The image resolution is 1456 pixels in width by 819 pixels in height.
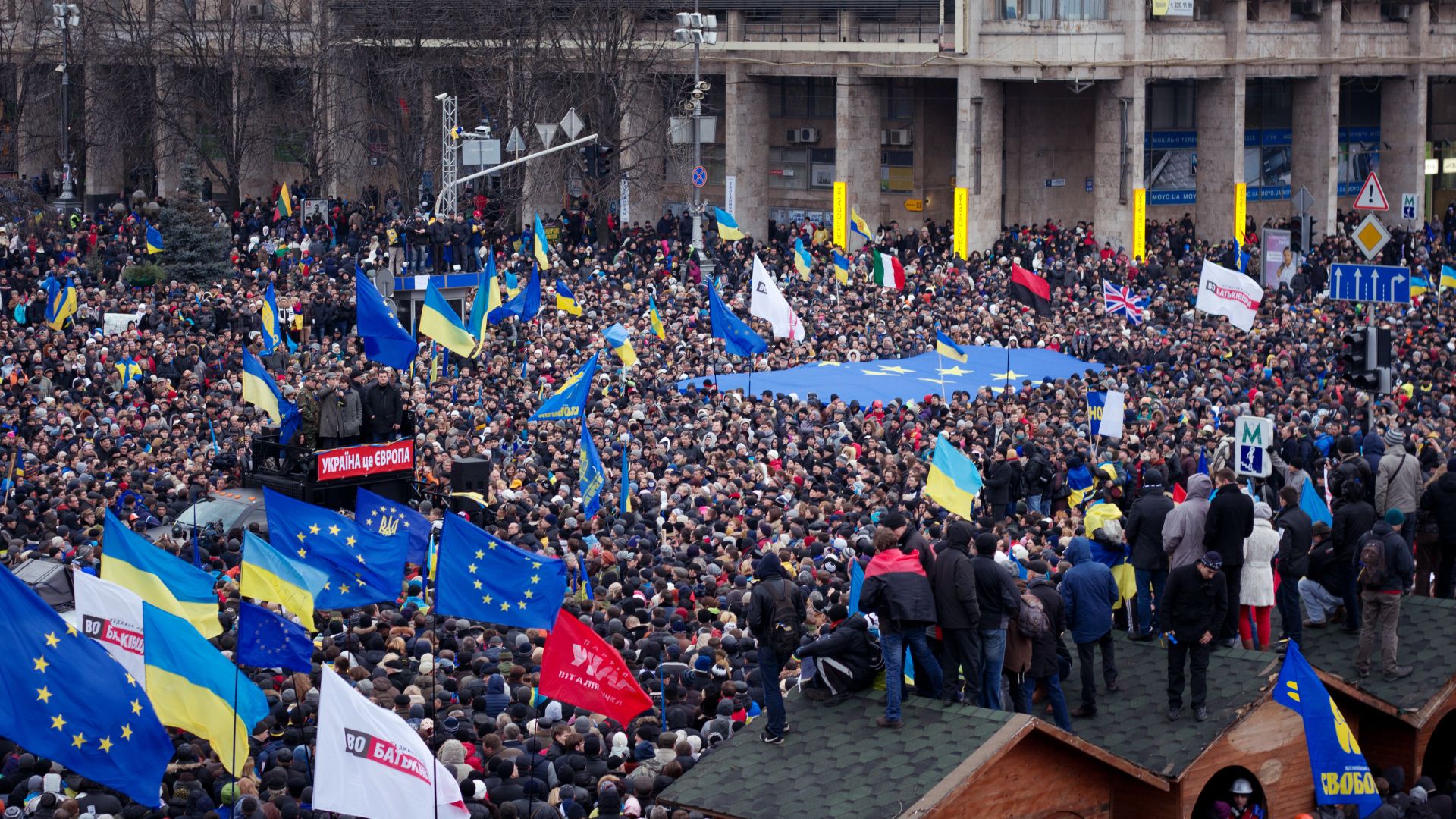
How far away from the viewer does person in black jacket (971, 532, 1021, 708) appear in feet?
44.4

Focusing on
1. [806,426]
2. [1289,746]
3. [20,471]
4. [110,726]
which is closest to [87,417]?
[20,471]

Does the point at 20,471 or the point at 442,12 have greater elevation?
the point at 442,12

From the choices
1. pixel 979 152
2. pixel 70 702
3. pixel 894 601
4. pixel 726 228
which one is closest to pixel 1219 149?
pixel 979 152

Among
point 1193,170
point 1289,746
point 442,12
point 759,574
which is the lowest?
point 1289,746

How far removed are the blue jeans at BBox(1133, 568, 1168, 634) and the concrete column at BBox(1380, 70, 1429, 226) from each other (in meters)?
42.9

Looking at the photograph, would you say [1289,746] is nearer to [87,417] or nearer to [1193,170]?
[87,417]

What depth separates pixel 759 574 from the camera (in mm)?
13641

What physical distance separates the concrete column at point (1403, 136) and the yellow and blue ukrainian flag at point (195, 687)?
1878 inches

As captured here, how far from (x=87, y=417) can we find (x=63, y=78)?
31919mm

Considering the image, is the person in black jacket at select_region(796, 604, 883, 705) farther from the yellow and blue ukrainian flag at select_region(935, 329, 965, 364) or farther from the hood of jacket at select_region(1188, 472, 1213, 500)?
the yellow and blue ukrainian flag at select_region(935, 329, 965, 364)

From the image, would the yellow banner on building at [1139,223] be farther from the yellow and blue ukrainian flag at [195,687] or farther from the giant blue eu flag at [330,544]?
the yellow and blue ukrainian flag at [195,687]

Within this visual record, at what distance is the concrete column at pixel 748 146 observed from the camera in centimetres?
5684

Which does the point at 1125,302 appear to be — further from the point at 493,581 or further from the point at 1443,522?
the point at 493,581

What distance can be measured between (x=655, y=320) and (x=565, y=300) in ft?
10.1
